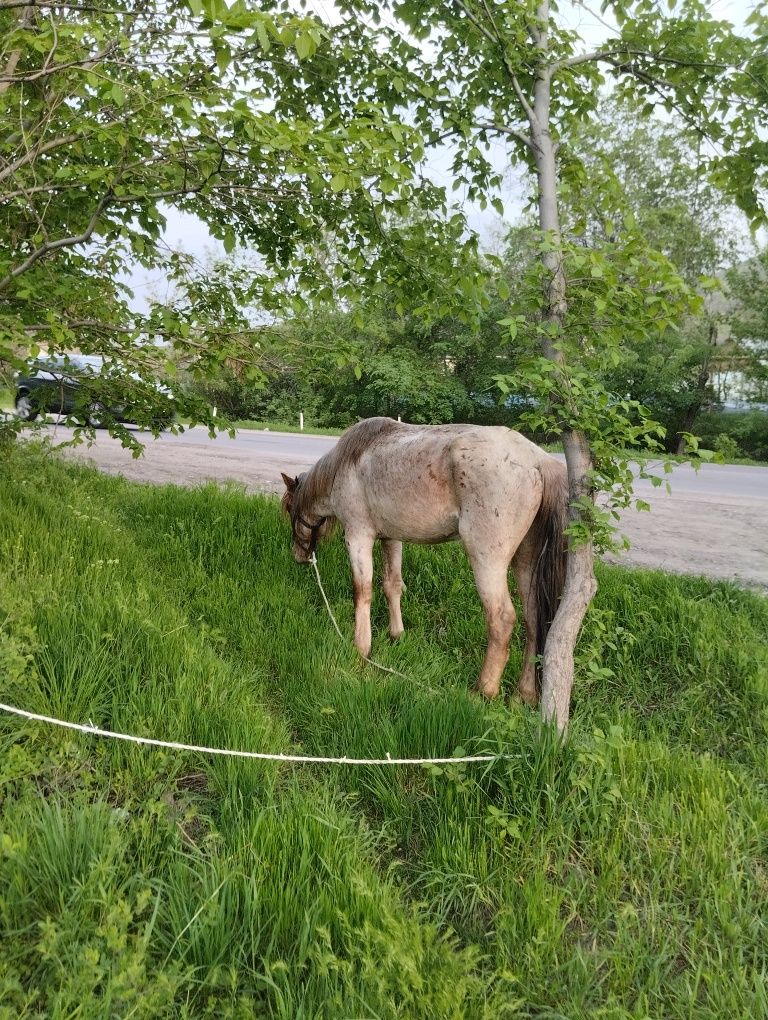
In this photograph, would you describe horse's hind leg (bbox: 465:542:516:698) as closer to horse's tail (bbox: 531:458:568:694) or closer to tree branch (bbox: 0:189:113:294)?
horse's tail (bbox: 531:458:568:694)

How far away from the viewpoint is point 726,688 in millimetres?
3705

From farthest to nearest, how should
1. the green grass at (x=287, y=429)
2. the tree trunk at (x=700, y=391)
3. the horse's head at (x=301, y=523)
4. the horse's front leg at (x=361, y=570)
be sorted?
1. the tree trunk at (x=700, y=391)
2. the green grass at (x=287, y=429)
3. the horse's head at (x=301, y=523)
4. the horse's front leg at (x=361, y=570)

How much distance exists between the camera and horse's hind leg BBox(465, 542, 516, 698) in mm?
3281

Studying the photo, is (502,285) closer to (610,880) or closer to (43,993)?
(610,880)

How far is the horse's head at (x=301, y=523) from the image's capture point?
4617 millimetres

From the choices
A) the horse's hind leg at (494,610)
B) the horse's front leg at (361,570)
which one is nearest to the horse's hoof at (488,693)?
→ the horse's hind leg at (494,610)

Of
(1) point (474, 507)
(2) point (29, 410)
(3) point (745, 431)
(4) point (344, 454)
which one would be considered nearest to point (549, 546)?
(1) point (474, 507)

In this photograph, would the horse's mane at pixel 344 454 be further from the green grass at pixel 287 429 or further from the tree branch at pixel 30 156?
the green grass at pixel 287 429

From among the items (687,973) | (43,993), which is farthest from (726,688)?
(43,993)

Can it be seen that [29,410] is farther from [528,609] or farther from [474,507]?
[528,609]

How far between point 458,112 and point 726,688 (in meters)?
3.82

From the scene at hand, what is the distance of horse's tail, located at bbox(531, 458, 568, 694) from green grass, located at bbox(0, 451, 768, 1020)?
0.60 metres

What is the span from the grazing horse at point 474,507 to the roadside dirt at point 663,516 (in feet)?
8.32

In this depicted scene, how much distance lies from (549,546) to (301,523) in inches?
80.0
